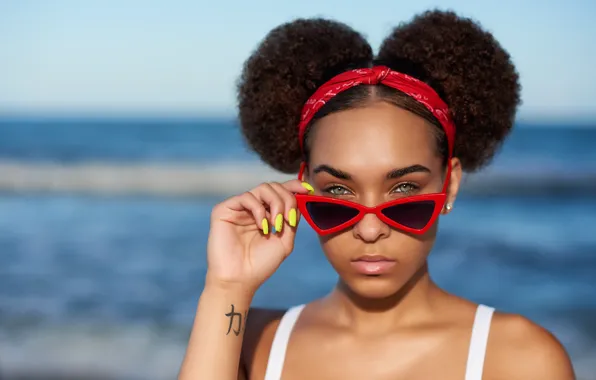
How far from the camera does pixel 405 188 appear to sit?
2982 mm

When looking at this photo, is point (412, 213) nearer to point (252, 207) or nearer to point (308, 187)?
point (308, 187)

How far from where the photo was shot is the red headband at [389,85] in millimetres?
3084

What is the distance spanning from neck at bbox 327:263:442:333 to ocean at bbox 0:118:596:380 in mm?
931

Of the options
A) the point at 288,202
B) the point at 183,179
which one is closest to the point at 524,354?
the point at 288,202

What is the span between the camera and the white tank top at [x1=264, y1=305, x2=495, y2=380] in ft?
9.92

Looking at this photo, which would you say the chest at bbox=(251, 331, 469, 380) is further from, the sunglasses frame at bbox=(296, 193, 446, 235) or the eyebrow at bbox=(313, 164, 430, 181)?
Answer: the eyebrow at bbox=(313, 164, 430, 181)

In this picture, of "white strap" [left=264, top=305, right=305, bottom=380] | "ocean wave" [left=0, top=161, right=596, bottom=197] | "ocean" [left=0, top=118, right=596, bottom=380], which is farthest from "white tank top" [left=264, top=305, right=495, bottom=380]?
"ocean wave" [left=0, top=161, right=596, bottom=197]

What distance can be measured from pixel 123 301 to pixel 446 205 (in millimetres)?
6451

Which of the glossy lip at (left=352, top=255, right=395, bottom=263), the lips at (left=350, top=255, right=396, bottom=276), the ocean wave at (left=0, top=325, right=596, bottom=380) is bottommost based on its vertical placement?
the ocean wave at (left=0, top=325, right=596, bottom=380)

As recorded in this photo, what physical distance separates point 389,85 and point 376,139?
0.84 feet

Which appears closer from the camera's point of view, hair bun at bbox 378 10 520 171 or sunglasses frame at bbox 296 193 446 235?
sunglasses frame at bbox 296 193 446 235

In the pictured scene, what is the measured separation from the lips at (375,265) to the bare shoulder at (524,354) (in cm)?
46

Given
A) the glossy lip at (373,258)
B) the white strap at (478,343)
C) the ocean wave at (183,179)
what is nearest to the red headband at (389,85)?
the glossy lip at (373,258)

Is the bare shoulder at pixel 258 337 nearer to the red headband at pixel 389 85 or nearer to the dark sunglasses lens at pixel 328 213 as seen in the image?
the dark sunglasses lens at pixel 328 213
